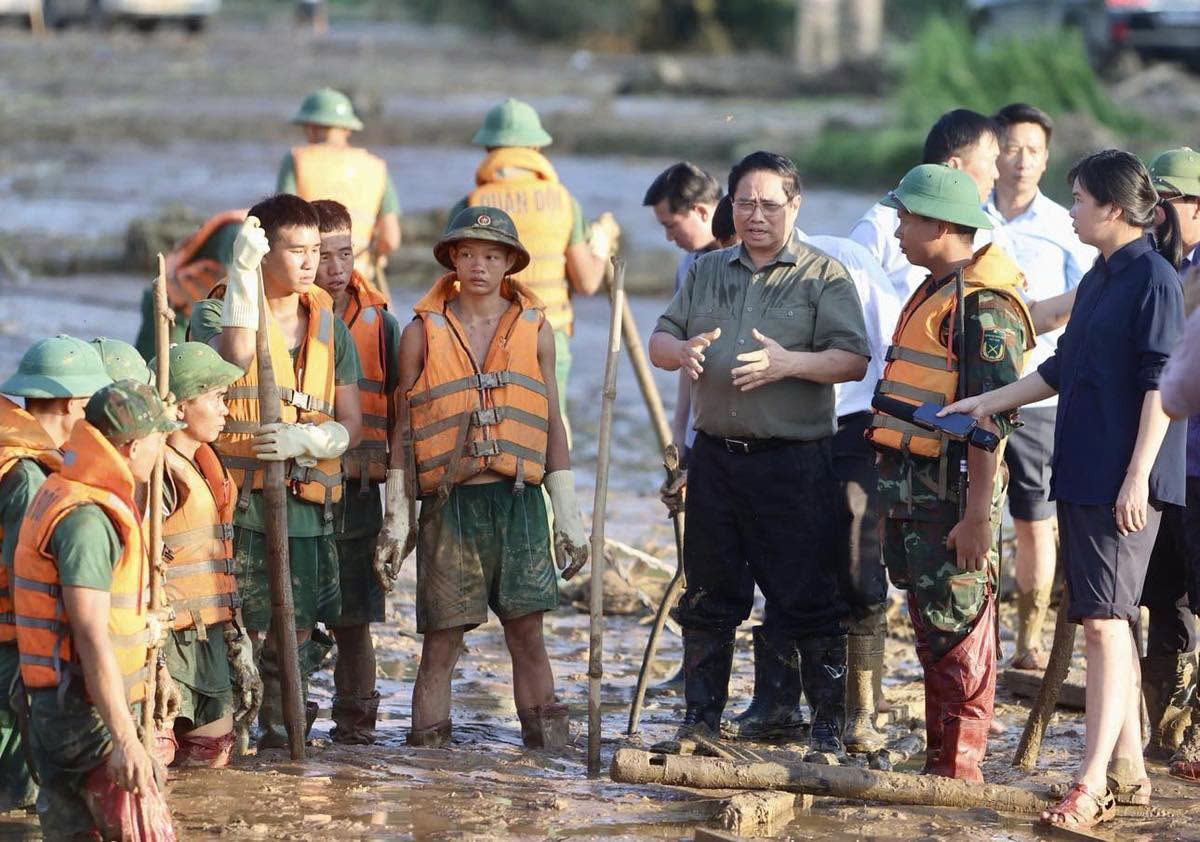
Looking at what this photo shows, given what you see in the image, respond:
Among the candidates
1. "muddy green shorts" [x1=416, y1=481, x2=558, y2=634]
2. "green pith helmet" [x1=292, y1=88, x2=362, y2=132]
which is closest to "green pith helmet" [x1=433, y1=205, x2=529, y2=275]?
"muddy green shorts" [x1=416, y1=481, x2=558, y2=634]

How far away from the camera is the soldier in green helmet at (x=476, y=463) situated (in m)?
6.61

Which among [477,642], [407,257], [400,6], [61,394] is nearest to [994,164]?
[477,642]

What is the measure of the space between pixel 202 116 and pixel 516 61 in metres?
13.9

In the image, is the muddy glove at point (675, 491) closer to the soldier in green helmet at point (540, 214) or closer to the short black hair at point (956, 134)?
the short black hair at point (956, 134)

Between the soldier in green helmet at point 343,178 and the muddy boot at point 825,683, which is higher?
the soldier in green helmet at point 343,178

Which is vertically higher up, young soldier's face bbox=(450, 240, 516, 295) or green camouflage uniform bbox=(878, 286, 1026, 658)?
young soldier's face bbox=(450, 240, 516, 295)

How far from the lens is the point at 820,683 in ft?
22.1

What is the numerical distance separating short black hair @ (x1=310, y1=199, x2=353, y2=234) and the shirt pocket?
1693 millimetres

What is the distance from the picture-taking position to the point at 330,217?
7.07 meters

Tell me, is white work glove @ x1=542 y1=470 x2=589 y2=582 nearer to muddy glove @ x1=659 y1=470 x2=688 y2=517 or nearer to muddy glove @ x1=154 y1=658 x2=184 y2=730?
muddy glove @ x1=659 y1=470 x2=688 y2=517

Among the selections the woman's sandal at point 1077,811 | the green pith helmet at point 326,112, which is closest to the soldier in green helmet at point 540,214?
the green pith helmet at point 326,112

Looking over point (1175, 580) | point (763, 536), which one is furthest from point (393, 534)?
point (1175, 580)

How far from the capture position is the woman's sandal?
18.7 ft

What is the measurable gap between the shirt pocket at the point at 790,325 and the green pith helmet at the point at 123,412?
7.36 feet
